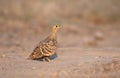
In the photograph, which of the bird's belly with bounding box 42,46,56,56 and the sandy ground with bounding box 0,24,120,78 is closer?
the sandy ground with bounding box 0,24,120,78

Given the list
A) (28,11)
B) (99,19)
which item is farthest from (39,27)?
(99,19)

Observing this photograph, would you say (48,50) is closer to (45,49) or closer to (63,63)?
(45,49)

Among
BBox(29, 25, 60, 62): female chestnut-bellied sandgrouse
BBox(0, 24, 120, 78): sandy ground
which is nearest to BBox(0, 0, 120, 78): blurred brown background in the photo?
BBox(0, 24, 120, 78): sandy ground

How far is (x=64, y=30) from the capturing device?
2539cm

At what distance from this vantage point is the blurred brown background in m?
15.1

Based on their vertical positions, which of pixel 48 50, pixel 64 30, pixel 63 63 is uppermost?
pixel 64 30

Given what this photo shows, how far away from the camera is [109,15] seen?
91.2 ft

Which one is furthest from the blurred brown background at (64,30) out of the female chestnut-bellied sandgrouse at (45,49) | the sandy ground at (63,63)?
the female chestnut-bellied sandgrouse at (45,49)

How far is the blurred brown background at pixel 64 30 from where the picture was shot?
1512 centimetres

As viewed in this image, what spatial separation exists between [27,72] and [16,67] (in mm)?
792

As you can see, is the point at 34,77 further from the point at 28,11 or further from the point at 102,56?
the point at 28,11

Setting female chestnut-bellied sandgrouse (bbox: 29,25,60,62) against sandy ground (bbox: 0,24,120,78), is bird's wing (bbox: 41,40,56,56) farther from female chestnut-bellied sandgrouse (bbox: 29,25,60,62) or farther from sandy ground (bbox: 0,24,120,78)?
sandy ground (bbox: 0,24,120,78)

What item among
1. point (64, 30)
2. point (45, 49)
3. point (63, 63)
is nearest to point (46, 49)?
point (45, 49)

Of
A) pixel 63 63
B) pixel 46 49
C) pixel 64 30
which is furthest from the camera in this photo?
pixel 64 30
